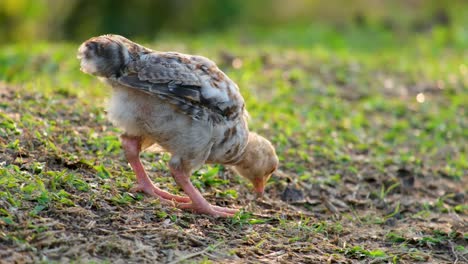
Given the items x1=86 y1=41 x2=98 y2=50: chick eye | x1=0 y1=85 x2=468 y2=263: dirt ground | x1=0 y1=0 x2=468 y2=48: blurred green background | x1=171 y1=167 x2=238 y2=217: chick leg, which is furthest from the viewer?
x1=0 y1=0 x2=468 y2=48: blurred green background

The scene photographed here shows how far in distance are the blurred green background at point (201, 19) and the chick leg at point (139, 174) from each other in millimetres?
8791

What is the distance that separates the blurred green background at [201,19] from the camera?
1520 centimetres

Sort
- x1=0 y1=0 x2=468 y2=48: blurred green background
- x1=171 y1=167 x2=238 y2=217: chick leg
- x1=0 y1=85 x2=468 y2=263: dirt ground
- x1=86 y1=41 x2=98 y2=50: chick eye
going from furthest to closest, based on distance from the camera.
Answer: x1=0 y1=0 x2=468 y2=48: blurred green background < x1=171 y1=167 x2=238 y2=217: chick leg < x1=86 y1=41 x2=98 y2=50: chick eye < x1=0 y1=85 x2=468 y2=263: dirt ground

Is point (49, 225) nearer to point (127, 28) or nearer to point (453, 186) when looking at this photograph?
point (453, 186)

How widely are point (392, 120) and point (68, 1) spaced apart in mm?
9392

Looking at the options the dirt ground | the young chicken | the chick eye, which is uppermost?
the chick eye

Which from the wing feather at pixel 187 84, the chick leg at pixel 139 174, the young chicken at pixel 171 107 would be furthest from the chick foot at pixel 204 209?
the wing feather at pixel 187 84

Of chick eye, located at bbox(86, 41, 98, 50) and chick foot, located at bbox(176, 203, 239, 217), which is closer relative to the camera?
chick eye, located at bbox(86, 41, 98, 50)

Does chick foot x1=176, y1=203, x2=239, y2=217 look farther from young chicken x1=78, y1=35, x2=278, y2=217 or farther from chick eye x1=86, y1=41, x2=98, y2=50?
chick eye x1=86, y1=41, x2=98, y2=50

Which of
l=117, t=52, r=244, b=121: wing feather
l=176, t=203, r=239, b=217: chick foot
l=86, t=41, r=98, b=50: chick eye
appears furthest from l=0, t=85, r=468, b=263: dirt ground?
l=86, t=41, r=98, b=50: chick eye

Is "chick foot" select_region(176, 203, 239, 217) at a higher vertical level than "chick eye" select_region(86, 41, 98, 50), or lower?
lower

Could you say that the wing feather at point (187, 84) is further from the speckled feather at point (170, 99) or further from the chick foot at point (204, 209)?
the chick foot at point (204, 209)

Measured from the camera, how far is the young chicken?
5.36 metres

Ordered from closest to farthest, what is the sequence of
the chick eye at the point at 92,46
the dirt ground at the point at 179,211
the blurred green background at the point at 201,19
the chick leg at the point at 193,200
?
the dirt ground at the point at 179,211 < the chick eye at the point at 92,46 < the chick leg at the point at 193,200 < the blurred green background at the point at 201,19
